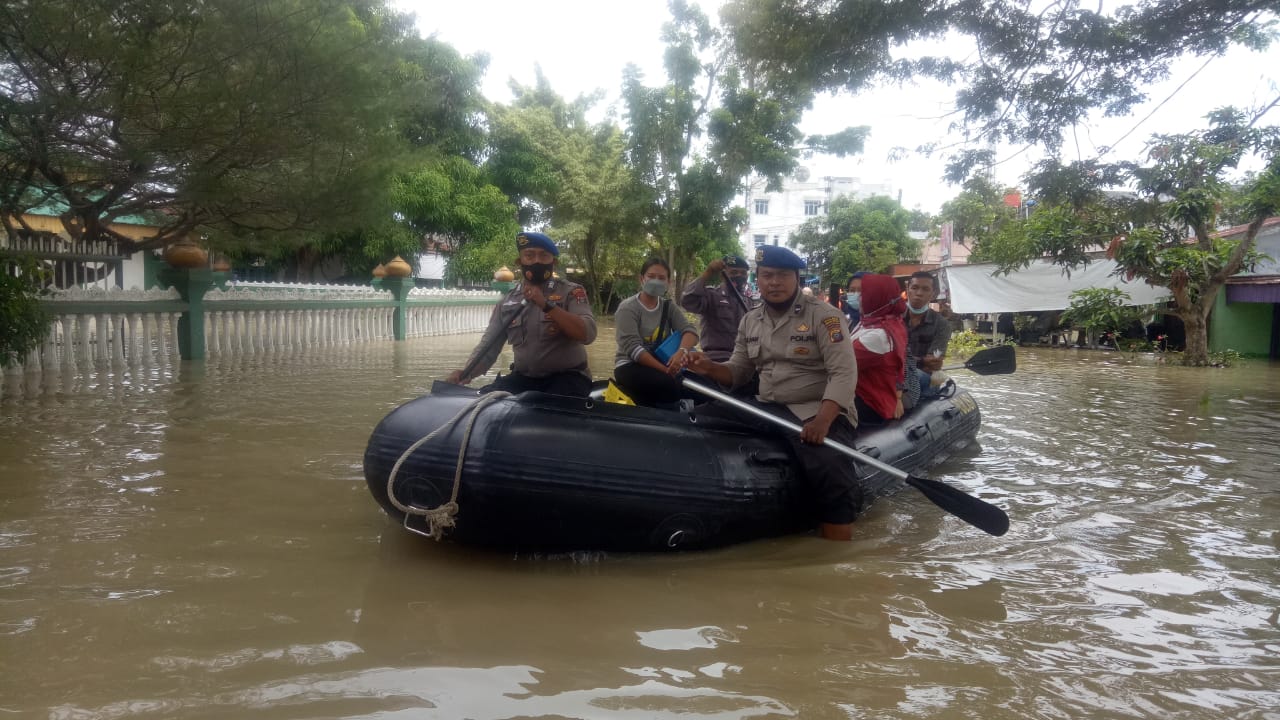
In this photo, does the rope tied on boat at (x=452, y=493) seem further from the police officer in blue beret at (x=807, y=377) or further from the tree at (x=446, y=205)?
the tree at (x=446, y=205)

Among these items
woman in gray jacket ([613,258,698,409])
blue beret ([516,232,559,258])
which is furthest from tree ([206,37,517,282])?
blue beret ([516,232,559,258])

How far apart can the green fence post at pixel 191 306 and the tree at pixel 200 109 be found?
1081 millimetres

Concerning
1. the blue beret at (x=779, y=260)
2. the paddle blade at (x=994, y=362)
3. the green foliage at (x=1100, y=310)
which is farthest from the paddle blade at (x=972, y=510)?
the green foliage at (x=1100, y=310)

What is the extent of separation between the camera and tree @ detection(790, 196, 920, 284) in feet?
111

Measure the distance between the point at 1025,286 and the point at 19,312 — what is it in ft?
57.3

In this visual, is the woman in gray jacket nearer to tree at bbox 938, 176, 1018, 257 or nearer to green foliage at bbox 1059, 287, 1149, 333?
green foliage at bbox 1059, 287, 1149, 333

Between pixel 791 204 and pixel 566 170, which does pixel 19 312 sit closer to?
pixel 566 170

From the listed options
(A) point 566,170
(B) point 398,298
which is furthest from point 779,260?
(A) point 566,170

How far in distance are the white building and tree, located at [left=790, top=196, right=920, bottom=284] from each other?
32.5ft

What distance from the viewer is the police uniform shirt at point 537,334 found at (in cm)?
446

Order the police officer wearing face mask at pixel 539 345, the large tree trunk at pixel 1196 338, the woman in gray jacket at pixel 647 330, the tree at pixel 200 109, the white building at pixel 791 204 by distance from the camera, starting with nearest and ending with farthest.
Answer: the police officer wearing face mask at pixel 539 345 < the woman in gray jacket at pixel 647 330 < the tree at pixel 200 109 < the large tree trunk at pixel 1196 338 < the white building at pixel 791 204

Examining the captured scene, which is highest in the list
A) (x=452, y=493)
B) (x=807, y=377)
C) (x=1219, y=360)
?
(x=807, y=377)

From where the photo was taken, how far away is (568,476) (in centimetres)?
344

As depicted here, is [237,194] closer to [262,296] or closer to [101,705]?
[262,296]
